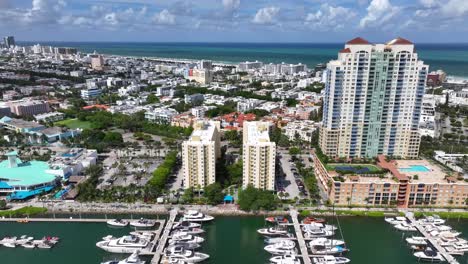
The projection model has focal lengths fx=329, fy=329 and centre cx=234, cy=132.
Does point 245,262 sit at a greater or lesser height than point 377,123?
lesser

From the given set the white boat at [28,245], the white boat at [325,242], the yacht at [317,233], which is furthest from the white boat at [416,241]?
the white boat at [28,245]

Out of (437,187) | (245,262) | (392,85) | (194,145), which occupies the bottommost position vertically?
(245,262)

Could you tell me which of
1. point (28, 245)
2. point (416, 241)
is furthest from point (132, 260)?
point (416, 241)

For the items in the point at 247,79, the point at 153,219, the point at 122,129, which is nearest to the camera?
the point at 153,219

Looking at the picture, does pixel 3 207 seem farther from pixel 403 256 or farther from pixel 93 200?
pixel 403 256

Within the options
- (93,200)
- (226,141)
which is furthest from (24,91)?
(93,200)

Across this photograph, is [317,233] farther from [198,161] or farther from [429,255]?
[198,161]
